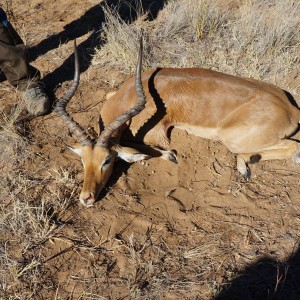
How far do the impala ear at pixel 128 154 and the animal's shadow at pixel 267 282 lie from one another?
1.83 m

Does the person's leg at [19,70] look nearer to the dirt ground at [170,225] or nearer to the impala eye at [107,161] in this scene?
the dirt ground at [170,225]

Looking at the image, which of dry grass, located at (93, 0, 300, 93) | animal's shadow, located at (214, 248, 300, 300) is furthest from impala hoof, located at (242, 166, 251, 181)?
dry grass, located at (93, 0, 300, 93)

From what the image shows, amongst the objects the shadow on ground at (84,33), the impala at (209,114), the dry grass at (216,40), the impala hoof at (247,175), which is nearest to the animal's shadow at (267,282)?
the impala hoof at (247,175)

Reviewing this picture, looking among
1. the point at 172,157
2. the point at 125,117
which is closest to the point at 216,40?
the point at 172,157

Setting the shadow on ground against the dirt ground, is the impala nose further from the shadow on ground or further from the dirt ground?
the shadow on ground

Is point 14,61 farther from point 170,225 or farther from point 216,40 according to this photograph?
point 216,40

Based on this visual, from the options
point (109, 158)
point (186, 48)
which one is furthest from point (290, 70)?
point (109, 158)

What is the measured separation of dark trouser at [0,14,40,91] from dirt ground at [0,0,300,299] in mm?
433

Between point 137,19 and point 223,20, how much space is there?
1.75m

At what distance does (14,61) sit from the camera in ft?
19.1

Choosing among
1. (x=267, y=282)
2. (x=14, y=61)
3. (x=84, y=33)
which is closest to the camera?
(x=267, y=282)

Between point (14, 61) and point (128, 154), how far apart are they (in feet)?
8.00

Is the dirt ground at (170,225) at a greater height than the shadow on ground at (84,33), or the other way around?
the shadow on ground at (84,33)

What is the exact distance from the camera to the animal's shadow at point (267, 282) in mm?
3795
